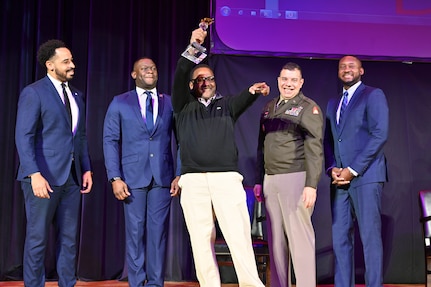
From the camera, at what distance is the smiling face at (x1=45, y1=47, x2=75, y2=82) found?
3.63 meters

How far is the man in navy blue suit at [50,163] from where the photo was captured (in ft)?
11.0

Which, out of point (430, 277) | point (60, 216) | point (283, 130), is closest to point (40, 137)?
point (60, 216)

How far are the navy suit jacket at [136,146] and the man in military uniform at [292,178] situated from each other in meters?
0.71

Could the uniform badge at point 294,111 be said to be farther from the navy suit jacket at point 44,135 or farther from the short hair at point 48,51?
the short hair at point 48,51

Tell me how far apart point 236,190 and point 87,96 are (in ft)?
7.74

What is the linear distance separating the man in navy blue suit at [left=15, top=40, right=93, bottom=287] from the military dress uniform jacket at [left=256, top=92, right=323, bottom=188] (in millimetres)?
1296

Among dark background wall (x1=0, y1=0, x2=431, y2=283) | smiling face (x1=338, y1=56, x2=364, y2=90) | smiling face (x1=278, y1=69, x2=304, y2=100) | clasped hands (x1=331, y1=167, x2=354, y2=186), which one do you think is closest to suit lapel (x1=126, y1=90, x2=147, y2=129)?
smiling face (x1=278, y1=69, x2=304, y2=100)

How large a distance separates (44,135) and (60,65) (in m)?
0.49

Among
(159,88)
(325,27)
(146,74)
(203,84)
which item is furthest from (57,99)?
(325,27)

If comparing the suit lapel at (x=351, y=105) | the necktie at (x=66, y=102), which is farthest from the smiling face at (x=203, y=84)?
the suit lapel at (x=351, y=105)

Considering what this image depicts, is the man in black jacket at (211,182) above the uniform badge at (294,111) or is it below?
below

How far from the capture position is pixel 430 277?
4062mm

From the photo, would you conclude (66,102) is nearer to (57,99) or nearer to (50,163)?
(57,99)

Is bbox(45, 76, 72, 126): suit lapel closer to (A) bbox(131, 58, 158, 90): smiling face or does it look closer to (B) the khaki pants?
(A) bbox(131, 58, 158, 90): smiling face
